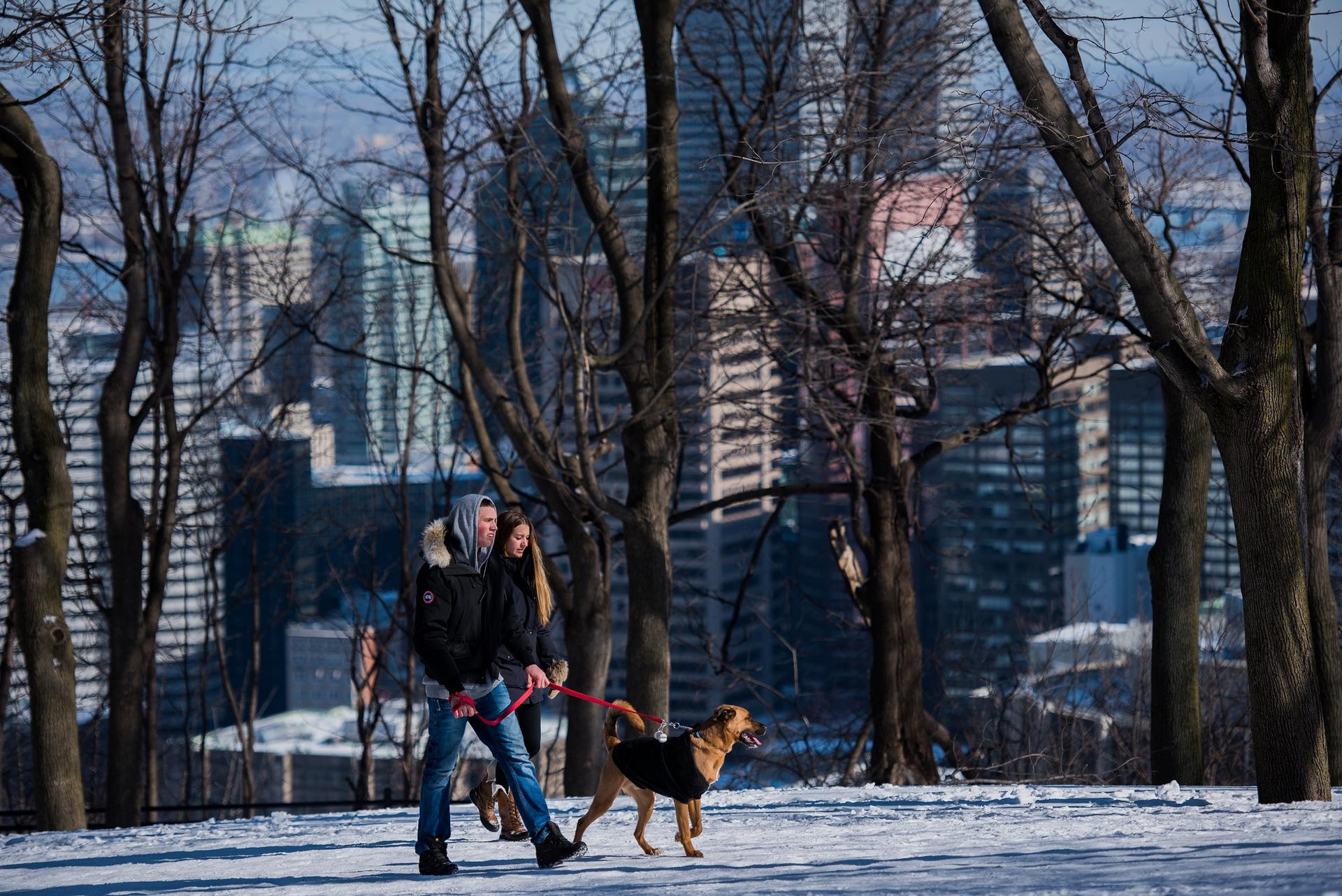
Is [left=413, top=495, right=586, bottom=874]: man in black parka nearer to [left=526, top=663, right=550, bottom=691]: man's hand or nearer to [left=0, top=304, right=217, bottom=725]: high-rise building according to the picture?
[left=526, top=663, right=550, bottom=691]: man's hand

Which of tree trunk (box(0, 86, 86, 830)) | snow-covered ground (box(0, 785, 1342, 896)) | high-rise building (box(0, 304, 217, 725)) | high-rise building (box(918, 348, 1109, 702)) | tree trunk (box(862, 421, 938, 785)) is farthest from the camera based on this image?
high-rise building (box(0, 304, 217, 725))

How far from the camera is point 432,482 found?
74.6 feet

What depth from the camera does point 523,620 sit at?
5793 millimetres

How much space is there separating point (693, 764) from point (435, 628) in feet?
3.86

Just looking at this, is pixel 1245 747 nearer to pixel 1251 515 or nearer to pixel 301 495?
pixel 1251 515

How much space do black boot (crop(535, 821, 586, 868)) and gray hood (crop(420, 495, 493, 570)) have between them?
1179mm

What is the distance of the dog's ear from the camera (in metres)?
5.27

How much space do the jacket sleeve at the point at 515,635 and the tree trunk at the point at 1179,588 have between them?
663 centimetres

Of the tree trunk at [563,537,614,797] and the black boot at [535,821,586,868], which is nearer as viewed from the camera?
the black boot at [535,821,586,868]

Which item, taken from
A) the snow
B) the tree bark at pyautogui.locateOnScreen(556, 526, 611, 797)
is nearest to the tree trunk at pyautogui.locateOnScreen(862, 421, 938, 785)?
the tree bark at pyautogui.locateOnScreen(556, 526, 611, 797)

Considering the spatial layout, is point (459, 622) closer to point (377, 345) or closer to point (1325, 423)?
point (1325, 423)

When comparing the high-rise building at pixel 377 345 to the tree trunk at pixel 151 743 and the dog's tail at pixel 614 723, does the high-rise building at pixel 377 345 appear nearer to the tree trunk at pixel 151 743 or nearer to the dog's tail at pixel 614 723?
the tree trunk at pixel 151 743

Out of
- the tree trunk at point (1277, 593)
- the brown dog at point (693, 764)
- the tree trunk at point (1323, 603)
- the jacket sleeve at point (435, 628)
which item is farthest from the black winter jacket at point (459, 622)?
the tree trunk at point (1323, 603)

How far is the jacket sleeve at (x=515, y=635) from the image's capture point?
555cm
